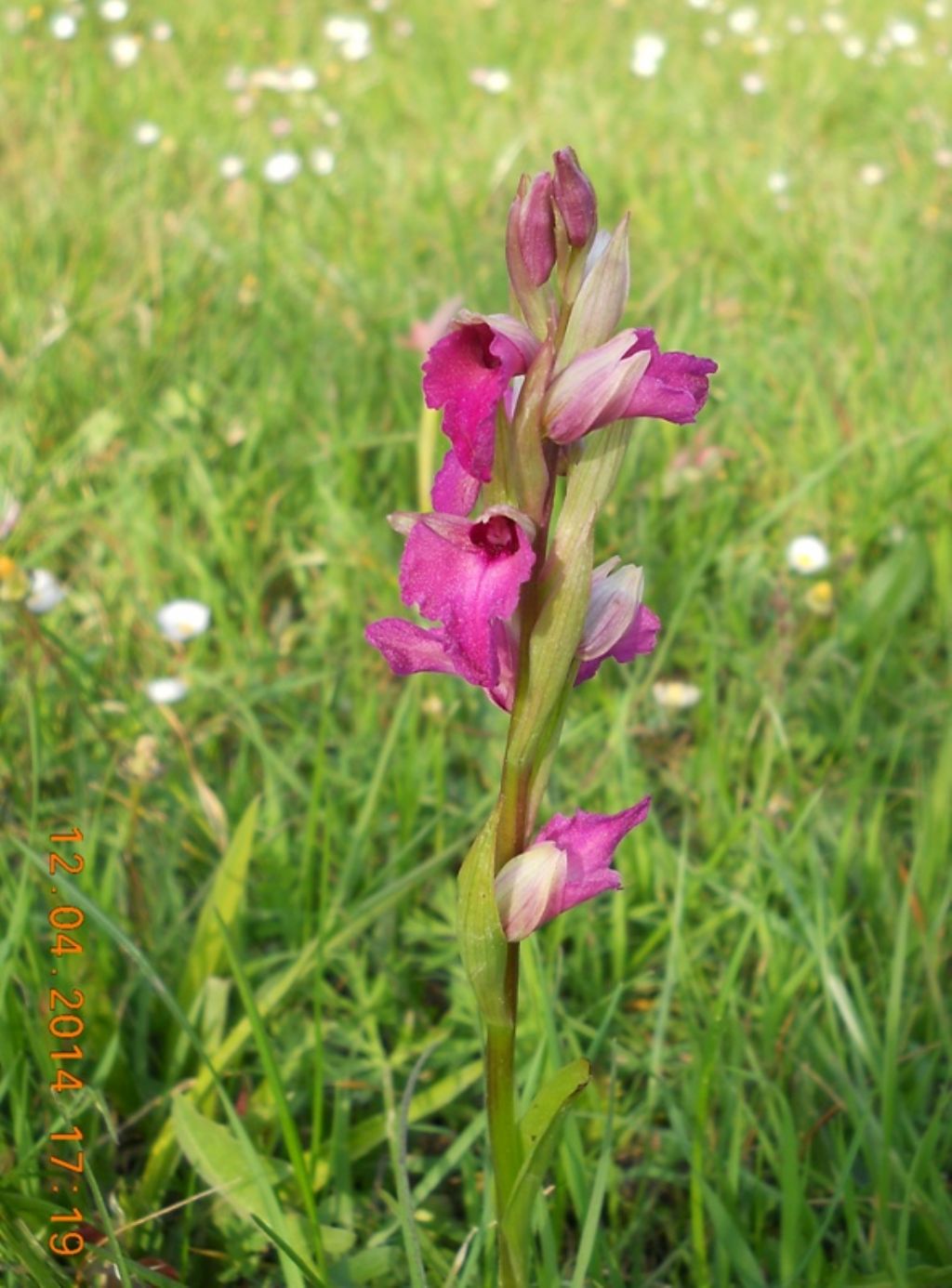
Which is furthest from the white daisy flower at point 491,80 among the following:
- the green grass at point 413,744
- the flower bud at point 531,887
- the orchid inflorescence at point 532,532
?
the flower bud at point 531,887

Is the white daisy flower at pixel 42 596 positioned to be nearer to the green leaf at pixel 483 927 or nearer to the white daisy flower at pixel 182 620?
the white daisy flower at pixel 182 620

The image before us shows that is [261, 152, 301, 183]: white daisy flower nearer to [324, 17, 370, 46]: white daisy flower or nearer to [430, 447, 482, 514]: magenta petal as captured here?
[324, 17, 370, 46]: white daisy flower

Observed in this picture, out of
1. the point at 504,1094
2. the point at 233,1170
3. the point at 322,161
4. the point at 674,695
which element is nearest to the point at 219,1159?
the point at 233,1170

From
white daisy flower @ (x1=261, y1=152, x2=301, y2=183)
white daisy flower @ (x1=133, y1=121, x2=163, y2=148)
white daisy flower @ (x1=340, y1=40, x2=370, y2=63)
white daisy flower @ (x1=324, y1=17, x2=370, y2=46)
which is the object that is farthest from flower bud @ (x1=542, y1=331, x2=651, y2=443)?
white daisy flower @ (x1=324, y1=17, x2=370, y2=46)

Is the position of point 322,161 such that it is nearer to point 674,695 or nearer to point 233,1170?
point 674,695

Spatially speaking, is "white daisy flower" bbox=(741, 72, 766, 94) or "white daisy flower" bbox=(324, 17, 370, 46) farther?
"white daisy flower" bbox=(324, 17, 370, 46)

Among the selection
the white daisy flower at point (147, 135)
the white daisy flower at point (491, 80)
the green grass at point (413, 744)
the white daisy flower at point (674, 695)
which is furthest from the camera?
the white daisy flower at point (491, 80)
